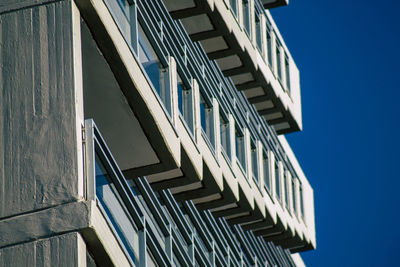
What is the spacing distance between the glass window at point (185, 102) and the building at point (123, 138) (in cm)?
3

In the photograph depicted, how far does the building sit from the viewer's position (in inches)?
382

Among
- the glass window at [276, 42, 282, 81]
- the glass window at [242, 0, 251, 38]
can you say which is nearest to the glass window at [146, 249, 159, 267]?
the glass window at [242, 0, 251, 38]

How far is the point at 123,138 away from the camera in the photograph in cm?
1255

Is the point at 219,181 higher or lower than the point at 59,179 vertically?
higher

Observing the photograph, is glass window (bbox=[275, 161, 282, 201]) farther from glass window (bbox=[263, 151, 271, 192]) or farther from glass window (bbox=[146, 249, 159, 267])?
glass window (bbox=[146, 249, 159, 267])

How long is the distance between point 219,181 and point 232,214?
3.02m

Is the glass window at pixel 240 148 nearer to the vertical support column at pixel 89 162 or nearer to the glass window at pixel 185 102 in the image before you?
the glass window at pixel 185 102

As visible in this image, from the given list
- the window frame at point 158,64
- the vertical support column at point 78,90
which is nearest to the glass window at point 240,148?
the window frame at point 158,64

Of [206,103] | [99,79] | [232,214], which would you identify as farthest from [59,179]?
[232,214]

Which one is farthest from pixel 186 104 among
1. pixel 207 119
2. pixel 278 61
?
pixel 278 61

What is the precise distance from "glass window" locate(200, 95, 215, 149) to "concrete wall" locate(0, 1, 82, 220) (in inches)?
211

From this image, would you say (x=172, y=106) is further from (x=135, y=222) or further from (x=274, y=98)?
(x=274, y=98)

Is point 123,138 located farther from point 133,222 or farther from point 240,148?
point 240,148

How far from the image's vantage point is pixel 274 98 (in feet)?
77.8
